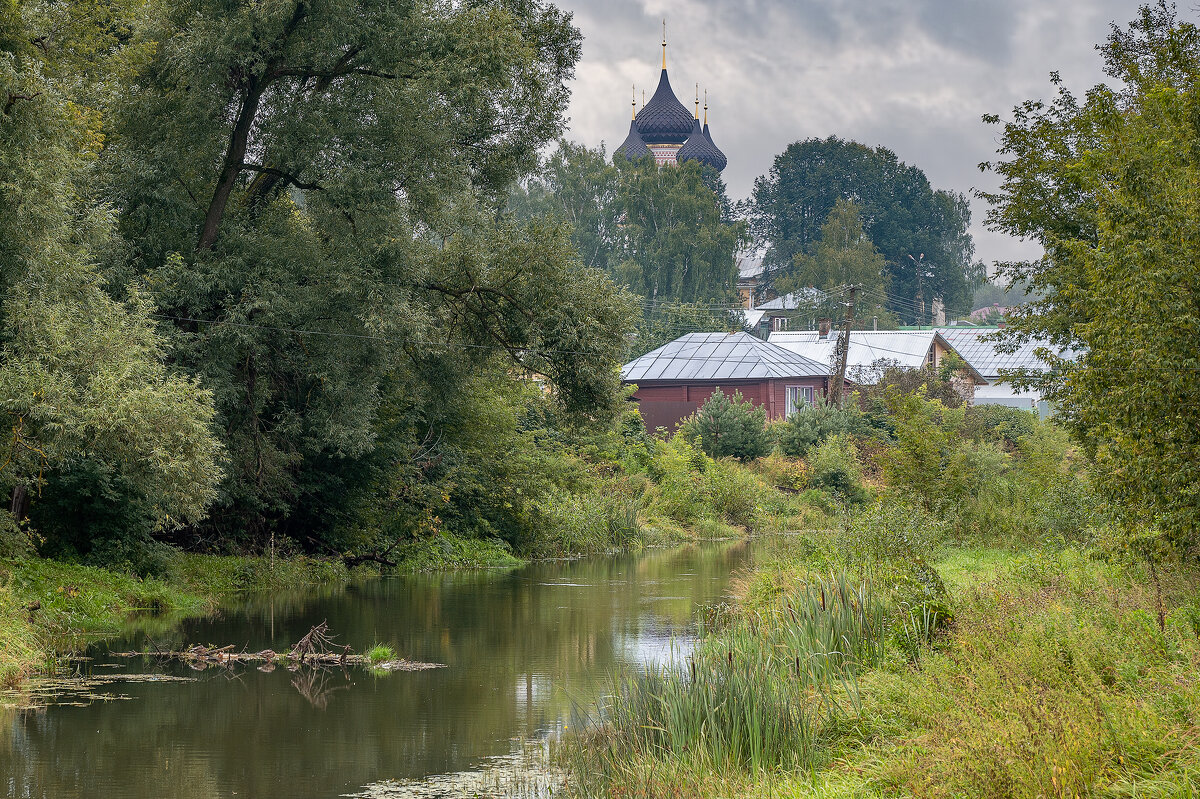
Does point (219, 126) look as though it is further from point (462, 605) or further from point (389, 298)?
point (462, 605)

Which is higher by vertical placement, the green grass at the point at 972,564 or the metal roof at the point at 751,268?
the metal roof at the point at 751,268

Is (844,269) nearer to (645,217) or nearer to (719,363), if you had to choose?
(645,217)

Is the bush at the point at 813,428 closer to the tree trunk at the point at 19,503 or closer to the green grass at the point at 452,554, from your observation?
the green grass at the point at 452,554

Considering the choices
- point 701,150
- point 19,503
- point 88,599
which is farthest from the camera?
point 701,150

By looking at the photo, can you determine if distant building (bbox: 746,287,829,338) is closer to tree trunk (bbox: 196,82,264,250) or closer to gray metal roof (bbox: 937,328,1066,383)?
gray metal roof (bbox: 937,328,1066,383)

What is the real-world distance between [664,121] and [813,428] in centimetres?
6133

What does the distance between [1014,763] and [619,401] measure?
20258mm

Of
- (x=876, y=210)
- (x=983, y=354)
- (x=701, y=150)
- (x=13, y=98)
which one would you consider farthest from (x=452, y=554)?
(x=701, y=150)

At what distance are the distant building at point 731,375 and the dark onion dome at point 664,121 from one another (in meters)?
44.8

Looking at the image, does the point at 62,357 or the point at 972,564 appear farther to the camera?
the point at 972,564

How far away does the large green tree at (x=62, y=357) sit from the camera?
16.8m

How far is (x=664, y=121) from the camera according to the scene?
4048 inches

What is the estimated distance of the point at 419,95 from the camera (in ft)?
75.2

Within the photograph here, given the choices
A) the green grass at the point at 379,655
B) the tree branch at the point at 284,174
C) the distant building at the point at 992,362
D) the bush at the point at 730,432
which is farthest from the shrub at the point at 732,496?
the distant building at the point at 992,362
